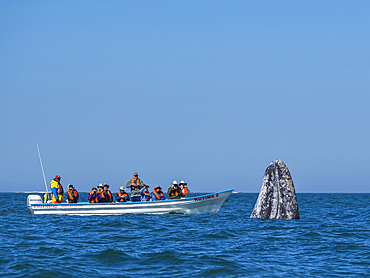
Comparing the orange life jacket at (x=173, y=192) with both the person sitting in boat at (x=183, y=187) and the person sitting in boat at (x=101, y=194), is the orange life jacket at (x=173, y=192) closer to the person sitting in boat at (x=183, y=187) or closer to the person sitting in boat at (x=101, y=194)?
the person sitting in boat at (x=183, y=187)

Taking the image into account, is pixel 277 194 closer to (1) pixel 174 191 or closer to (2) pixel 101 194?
(1) pixel 174 191

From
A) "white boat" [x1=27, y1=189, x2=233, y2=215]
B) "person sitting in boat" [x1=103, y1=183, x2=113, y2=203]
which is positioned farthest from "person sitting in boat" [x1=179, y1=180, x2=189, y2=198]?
"person sitting in boat" [x1=103, y1=183, x2=113, y2=203]

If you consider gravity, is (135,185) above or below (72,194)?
below

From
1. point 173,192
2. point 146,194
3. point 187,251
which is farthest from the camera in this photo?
point 146,194

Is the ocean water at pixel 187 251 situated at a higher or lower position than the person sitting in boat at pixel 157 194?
lower

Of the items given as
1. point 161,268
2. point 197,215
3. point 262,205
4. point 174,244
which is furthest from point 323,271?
point 197,215

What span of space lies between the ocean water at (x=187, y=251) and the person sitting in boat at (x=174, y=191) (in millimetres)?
7317

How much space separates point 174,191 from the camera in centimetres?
2955

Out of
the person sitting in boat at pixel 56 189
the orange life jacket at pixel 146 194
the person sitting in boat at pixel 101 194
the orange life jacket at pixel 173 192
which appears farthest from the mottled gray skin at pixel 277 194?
the person sitting in boat at pixel 56 189

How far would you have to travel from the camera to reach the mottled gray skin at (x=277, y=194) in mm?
20047

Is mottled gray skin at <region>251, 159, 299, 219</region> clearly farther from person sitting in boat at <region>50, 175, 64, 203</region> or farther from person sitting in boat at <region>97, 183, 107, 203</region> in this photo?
person sitting in boat at <region>50, 175, 64, 203</region>

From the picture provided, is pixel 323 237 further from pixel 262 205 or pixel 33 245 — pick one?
pixel 33 245

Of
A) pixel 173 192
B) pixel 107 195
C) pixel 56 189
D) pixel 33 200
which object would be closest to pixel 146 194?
pixel 173 192

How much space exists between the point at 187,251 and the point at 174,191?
49.5 feet
